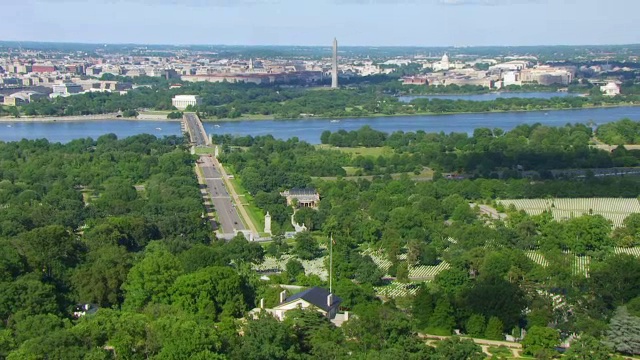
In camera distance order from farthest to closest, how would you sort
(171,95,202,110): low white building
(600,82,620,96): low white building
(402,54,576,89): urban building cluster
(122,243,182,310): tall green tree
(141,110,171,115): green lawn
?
(402,54,576,89): urban building cluster
(600,82,620,96): low white building
(171,95,202,110): low white building
(141,110,171,115): green lawn
(122,243,182,310): tall green tree

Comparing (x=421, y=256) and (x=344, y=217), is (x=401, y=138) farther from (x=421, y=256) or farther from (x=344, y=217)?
(x=421, y=256)

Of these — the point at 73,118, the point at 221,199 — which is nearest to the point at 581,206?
the point at 221,199

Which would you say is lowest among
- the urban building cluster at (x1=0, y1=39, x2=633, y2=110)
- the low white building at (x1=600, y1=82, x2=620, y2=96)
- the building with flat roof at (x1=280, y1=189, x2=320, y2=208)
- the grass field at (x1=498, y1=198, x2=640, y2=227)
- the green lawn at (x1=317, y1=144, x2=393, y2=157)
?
the urban building cluster at (x1=0, y1=39, x2=633, y2=110)

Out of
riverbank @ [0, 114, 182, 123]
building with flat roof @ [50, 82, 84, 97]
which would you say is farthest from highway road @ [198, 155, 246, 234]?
building with flat roof @ [50, 82, 84, 97]

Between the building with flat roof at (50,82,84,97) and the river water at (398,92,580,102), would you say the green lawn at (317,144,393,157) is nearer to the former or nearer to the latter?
the river water at (398,92,580,102)

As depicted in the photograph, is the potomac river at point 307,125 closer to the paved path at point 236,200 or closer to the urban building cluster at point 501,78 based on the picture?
the paved path at point 236,200

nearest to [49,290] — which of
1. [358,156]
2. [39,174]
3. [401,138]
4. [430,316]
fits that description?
[430,316]
